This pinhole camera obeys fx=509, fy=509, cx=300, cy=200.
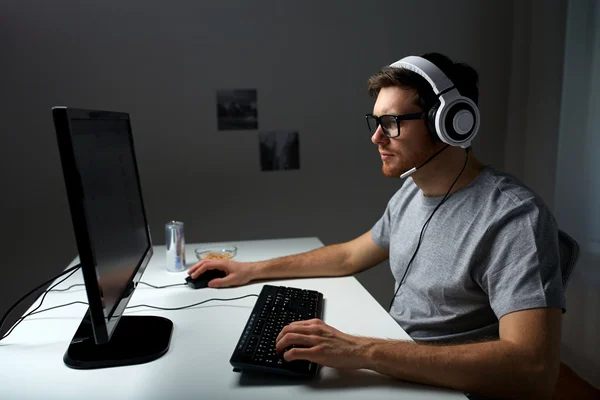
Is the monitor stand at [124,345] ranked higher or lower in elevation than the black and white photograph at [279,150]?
lower

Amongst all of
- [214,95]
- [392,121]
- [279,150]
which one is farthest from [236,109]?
[392,121]

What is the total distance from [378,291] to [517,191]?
1719 mm

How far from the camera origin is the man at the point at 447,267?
3.00 ft

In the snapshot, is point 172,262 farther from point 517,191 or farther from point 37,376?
point 517,191

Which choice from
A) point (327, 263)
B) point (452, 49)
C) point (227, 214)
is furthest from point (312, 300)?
point (452, 49)

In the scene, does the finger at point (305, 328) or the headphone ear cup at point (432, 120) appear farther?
the headphone ear cup at point (432, 120)

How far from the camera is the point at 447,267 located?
1209mm

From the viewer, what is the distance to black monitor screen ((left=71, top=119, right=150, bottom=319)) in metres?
0.87

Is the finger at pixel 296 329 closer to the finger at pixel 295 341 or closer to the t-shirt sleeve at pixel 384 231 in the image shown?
the finger at pixel 295 341

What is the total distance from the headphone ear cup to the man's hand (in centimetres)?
55

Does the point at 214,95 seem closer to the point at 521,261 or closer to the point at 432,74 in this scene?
the point at 432,74

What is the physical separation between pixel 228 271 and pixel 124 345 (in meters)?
0.49

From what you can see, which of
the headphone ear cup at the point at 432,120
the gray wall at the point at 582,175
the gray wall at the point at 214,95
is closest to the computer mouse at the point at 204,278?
the headphone ear cup at the point at 432,120

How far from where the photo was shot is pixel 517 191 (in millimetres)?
1154
